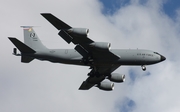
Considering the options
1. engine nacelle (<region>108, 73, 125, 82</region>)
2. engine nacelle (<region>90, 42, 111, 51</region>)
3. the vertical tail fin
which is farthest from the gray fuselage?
engine nacelle (<region>108, 73, 125, 82</region>)

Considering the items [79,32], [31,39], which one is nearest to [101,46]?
[79,32]

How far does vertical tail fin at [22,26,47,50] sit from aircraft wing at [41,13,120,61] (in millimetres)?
8421

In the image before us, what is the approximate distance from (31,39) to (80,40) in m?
12.4

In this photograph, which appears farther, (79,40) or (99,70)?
(99,70)

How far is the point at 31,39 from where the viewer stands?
79000 millimetres

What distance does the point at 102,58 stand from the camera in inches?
2842

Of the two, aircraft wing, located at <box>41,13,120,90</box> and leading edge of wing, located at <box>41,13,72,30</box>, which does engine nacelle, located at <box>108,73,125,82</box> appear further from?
leading edge of wing, located at <box>41,13,72,30</box>

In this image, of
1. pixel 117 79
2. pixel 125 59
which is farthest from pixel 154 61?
pixel 117 79

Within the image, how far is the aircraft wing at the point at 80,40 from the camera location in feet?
219

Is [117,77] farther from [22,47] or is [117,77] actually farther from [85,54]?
[22,47]

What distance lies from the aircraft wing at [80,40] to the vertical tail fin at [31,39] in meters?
8.42

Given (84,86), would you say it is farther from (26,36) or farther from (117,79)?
(26,36)

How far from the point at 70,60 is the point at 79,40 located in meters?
5.12

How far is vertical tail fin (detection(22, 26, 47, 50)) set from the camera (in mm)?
77938
